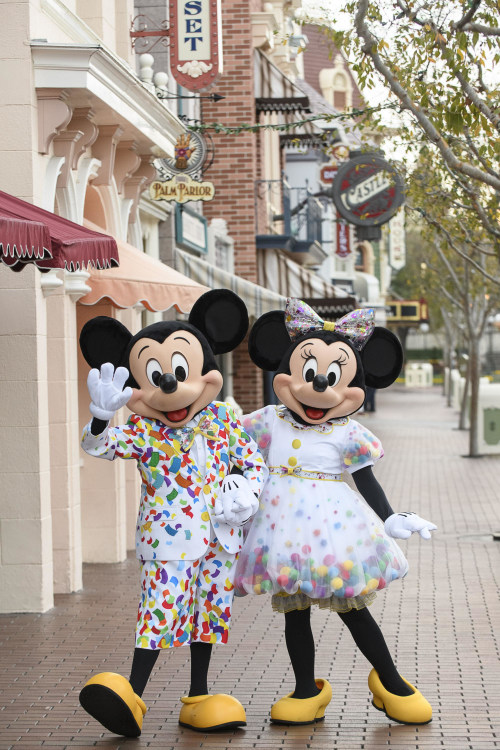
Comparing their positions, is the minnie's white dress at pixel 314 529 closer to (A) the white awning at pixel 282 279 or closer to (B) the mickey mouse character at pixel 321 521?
(B) the mickey mouse character at pixel 321 521

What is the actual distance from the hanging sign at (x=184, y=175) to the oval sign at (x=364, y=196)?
365 centimetres

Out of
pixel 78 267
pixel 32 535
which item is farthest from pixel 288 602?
pixel 32 535

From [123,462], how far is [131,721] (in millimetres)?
5646

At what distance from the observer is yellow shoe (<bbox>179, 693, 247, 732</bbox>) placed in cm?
562

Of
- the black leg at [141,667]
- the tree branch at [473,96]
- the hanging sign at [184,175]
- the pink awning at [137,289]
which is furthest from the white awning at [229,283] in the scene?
the black leg at [141,667]

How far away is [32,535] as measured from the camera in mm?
8570

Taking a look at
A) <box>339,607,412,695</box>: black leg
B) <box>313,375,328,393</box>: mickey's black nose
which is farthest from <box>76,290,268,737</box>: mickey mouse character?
<box>339,607,412,695</box>: black leg

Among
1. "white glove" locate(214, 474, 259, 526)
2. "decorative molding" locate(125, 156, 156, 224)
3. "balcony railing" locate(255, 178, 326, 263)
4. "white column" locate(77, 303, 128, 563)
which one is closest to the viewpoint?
"white glove" locate(214, 474, 259, 526)

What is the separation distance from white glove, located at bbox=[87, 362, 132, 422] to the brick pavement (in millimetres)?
1486

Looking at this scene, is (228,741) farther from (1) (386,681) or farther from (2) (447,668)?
(2) (447,668)

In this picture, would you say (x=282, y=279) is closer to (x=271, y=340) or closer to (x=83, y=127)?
(x=83, y=127)

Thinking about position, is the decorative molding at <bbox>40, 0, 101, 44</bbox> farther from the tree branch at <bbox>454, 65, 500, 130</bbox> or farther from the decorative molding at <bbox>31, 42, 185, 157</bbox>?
the tree branch at <bbox>454, 65, 500, 130</bbox>

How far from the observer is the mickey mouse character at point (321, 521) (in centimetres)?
561

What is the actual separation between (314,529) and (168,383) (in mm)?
931
